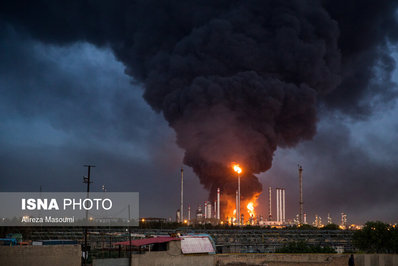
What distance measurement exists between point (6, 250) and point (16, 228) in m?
34.2

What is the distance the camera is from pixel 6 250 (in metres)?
23.4

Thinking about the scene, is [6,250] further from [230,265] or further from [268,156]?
[268,156]

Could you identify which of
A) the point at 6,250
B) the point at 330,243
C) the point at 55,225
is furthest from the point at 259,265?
the point at 55,225

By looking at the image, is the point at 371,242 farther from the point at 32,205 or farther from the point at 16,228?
the point at 16,228

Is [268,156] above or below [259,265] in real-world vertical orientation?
above

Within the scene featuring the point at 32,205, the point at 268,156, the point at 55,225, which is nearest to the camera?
the point at 32,205

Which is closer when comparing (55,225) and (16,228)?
(16,228)

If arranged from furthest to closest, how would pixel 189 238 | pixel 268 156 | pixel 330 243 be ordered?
pixel 268 156 → pixel 330 243 → pixel 189 238

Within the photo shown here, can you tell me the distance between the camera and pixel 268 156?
85750 mm

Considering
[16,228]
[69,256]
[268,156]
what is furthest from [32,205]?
[268,156]

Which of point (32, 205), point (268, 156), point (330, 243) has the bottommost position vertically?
point (330, 243)

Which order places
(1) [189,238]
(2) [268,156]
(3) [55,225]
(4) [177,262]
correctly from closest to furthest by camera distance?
(4) [177,262]
(1) [189,238]
(3) [55,225]
(2) [268,156]

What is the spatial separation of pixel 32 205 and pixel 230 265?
15417 millimetres

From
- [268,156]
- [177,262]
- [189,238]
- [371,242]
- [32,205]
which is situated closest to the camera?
[177,262]
